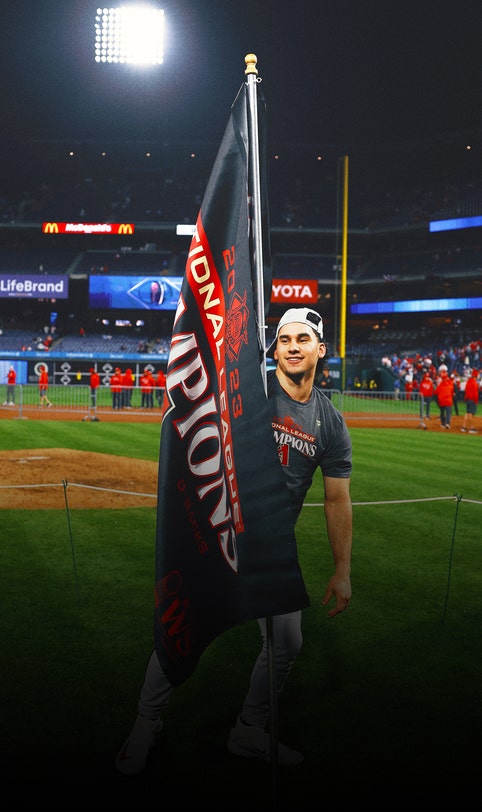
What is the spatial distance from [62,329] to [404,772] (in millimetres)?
61950

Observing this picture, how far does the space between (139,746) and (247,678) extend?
1.48m

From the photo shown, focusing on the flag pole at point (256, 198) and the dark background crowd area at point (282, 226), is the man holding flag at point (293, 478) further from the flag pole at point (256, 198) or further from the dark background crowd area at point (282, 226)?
the dark background crowd area at point (282, 226)

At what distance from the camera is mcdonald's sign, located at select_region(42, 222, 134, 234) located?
6056 cm

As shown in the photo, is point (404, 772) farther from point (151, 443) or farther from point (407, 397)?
point (407, 397)

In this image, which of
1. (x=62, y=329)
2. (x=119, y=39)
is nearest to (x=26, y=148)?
(x=62, y=329)

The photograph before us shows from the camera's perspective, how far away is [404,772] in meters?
3.94

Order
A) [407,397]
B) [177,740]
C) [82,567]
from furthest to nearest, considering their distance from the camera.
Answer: [407,397] < [82,567] < [177,740]

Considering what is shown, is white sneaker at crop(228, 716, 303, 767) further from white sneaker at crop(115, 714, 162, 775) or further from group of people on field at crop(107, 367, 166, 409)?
group of people on field at crop(107, 367, 166, 409)

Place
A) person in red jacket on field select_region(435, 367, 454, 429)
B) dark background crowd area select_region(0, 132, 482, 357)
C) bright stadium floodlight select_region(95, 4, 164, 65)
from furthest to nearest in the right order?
dark background crowd area select_region(0, 132, 482, 357), bright stadium floodlight select_region(95, 4, 164, 65), person in red jacket on field select_region(435, 367, 454, 429)

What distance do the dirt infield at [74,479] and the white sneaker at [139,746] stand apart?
4.73 meters

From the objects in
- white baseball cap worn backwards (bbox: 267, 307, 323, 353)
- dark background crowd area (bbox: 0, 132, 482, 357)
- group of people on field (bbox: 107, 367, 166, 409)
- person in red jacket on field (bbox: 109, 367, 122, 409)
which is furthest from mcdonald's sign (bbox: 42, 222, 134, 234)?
white baseball cap worn backwards (bbox: 267, 307, 323, 353)

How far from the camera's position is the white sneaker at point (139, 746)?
378 centimetres

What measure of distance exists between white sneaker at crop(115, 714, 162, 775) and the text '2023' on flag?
951 mm

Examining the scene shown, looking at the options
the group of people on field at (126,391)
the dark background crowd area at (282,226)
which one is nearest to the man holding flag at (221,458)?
the group of people on field at (126,391)
